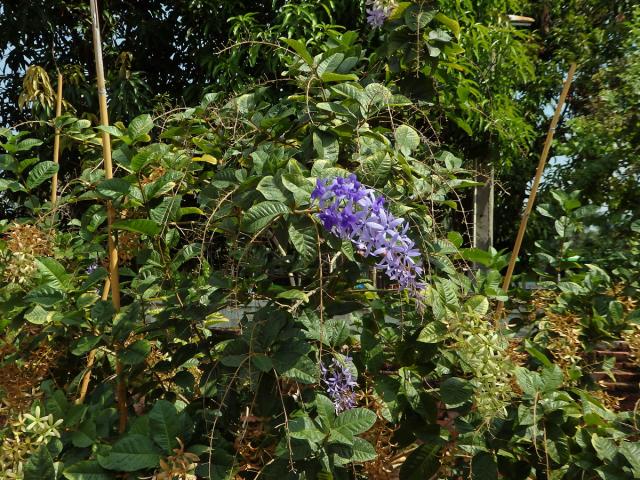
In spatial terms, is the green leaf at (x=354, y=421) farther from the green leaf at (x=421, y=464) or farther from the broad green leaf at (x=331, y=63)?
the broad green leaf at (x=331, y=63)

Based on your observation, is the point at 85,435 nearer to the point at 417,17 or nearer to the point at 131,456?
the point at 131,456

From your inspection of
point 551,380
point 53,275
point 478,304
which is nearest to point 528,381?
point 551,380

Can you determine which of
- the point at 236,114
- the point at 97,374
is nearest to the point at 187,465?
the point at 97,374

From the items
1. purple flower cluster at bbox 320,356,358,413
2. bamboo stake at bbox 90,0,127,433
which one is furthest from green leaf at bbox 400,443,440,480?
bamboo stake at bbox 90,0,127,433

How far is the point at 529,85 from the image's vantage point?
6668mm

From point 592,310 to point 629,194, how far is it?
1.44m

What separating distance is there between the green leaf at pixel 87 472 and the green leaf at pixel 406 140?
31.4 inches

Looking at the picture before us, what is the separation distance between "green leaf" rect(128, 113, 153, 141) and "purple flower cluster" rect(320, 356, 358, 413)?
606mm

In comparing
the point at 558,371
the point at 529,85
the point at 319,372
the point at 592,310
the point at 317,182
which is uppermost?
the point at 317,182

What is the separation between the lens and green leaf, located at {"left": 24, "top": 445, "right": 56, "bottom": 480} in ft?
3.74

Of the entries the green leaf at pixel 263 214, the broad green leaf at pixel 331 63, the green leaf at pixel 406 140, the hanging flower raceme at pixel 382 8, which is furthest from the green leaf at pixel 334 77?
the green leaf at pixel 263 214

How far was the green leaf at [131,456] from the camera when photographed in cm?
106

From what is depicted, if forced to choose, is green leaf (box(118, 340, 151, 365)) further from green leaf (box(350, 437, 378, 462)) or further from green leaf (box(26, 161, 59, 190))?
green leaf (box(26, 161, 59, 190))

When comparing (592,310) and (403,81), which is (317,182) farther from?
(592,310)
